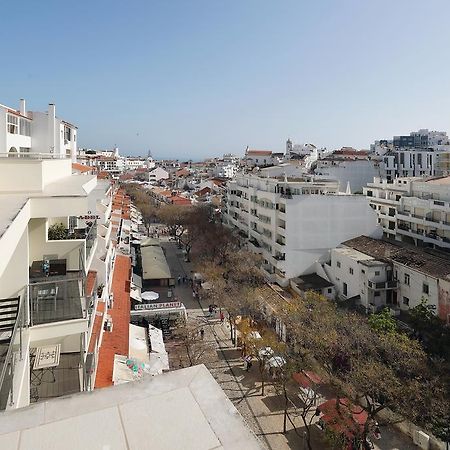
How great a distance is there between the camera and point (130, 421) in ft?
8.89

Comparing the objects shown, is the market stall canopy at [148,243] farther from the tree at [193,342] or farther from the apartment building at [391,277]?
the apartment building at [391,277]

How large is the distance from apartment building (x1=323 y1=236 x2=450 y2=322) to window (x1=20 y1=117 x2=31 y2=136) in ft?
78.9

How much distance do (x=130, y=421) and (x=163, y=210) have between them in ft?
166

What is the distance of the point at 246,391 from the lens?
18750 mm

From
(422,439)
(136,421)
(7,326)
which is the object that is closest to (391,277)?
(422,439)

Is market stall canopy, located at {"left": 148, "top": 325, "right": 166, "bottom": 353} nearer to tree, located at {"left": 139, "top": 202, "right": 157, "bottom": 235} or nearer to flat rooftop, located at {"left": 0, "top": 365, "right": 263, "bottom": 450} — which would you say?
flat rooftop, located at {"left": 0, "top": 365, "right": 263, "bottom": 450}

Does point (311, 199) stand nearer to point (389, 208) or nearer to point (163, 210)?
point (389, 208)

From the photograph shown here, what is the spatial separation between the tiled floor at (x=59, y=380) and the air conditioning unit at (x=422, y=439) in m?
12.6

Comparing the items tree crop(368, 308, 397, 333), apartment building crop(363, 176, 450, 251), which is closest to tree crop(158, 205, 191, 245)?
apartment building crop(363, 176, 450, 251)

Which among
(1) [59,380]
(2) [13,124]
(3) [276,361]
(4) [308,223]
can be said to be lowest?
(3) [276,361]

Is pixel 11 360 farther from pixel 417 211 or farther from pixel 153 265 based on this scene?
pixel 417 211

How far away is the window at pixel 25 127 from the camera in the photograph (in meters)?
29.2

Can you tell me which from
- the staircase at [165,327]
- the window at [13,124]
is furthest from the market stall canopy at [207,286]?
the window at [13,124]

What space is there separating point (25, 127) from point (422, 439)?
101 feet
